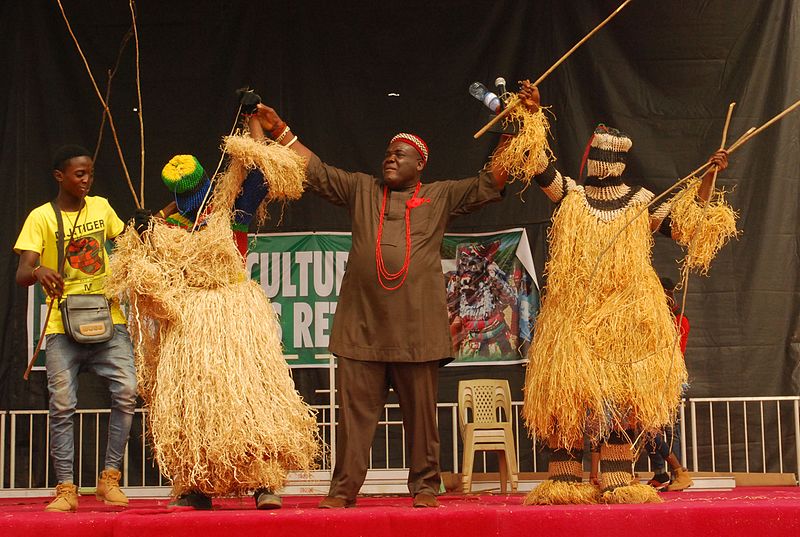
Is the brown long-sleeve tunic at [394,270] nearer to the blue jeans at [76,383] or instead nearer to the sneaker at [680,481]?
the blue jeans at [76,383]

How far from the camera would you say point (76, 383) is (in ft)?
16.0

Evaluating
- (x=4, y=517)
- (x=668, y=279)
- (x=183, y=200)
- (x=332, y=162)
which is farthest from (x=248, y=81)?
(x=4, y=517)

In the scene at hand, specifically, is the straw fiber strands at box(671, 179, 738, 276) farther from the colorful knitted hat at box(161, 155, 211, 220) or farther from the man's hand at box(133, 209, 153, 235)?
the man's hand at box(133, 209, 153, 235)

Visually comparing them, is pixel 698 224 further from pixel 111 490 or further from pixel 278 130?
pixel 111 490

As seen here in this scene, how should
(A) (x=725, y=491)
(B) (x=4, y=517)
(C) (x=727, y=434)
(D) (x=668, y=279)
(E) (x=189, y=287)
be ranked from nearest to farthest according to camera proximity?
(B) (x=4, y=517) → (E) (x=189, y=287) → (A) (x=725, y=491) → (D) (x=668, y=279) → (C) (x=727, y=434)

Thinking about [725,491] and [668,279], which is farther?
[668,279]

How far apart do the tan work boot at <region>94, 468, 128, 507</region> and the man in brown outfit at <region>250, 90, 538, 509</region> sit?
1009 mm

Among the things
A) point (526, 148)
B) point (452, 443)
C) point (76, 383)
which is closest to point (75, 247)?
point (76, 383)

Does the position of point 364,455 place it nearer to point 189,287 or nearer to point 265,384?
point 265,384

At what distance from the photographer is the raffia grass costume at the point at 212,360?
13.5 feet

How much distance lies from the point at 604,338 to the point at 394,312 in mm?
888

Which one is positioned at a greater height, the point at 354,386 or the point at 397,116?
the point at 397,116

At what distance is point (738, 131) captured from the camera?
6594mm

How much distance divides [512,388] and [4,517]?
350cm
